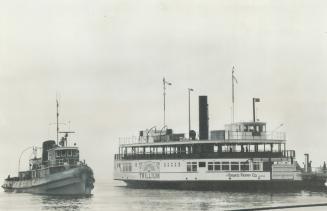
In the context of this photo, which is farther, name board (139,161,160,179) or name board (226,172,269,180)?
name board (139,161,160,179)

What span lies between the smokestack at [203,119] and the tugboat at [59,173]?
11.7 metres

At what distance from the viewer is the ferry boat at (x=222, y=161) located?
62.4m

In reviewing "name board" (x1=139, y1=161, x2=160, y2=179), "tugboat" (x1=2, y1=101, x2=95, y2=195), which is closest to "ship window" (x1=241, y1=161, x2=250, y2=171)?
"name board" (x1=139, y1=161, x2=160, y2=179)

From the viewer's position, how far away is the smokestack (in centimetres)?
6631

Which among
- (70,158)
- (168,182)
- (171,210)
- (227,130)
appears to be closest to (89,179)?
(70,158)

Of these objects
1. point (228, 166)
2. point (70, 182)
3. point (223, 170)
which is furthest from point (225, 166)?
point (70, 182)

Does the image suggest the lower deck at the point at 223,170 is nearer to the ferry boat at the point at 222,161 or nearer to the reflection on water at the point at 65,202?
the ferry boat at the point at 222,161

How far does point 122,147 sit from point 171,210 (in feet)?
113

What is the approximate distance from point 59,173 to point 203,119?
14.4 m

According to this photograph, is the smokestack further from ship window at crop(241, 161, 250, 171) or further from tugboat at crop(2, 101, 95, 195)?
tugboat at crop(2, 101, 95, 195)

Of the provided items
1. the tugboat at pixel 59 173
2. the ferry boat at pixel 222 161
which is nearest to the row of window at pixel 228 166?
the ferry boat at pixel 222 161

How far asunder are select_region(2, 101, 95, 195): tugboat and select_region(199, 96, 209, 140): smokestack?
1167 cm

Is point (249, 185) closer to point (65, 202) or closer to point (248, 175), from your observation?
point (248, 175)

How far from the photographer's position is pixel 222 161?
209 ft
